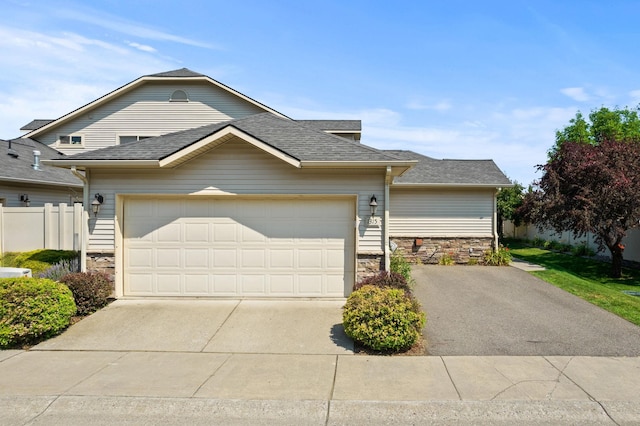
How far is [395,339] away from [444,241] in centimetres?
945

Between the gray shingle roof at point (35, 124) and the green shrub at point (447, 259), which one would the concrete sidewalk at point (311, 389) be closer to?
the green shrub at point (447, 259)

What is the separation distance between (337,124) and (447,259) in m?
9.32

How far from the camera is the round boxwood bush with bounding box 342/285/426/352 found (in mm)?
6102

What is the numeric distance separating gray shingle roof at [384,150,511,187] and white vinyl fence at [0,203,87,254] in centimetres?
1150

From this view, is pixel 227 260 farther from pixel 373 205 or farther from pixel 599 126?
pixel 599 126

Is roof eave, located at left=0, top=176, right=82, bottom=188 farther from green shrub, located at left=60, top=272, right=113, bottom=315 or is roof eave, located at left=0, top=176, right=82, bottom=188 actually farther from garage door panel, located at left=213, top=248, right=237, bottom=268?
garage door panel, located at left=213, top=248, right=237, bottom=268

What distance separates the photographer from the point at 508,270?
13211 millimetres

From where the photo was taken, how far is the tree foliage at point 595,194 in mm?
12352

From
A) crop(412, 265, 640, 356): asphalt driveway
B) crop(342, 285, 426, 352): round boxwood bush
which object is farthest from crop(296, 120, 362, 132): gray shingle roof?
crop(342, 285, 426, 352): round boxwood bush

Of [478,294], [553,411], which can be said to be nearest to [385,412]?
[553,411]

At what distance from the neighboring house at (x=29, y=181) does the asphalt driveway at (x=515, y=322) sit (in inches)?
512

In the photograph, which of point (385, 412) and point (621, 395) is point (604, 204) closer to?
point (621, 395)

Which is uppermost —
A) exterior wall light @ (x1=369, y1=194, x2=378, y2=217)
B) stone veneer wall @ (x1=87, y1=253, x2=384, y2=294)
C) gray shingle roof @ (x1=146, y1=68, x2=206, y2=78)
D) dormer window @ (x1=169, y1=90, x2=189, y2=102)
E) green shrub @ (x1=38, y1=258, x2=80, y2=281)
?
gray shingle roof @ (x1=146, y1=68, x2=206, y2=78)

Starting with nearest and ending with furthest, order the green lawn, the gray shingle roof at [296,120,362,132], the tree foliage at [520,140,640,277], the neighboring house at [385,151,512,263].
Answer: the green lawn → the tree foliage at [520,140,640,277] → the neighboring house at [385,151,512,263] → the gray shingle roof at [296,120,362,132]
